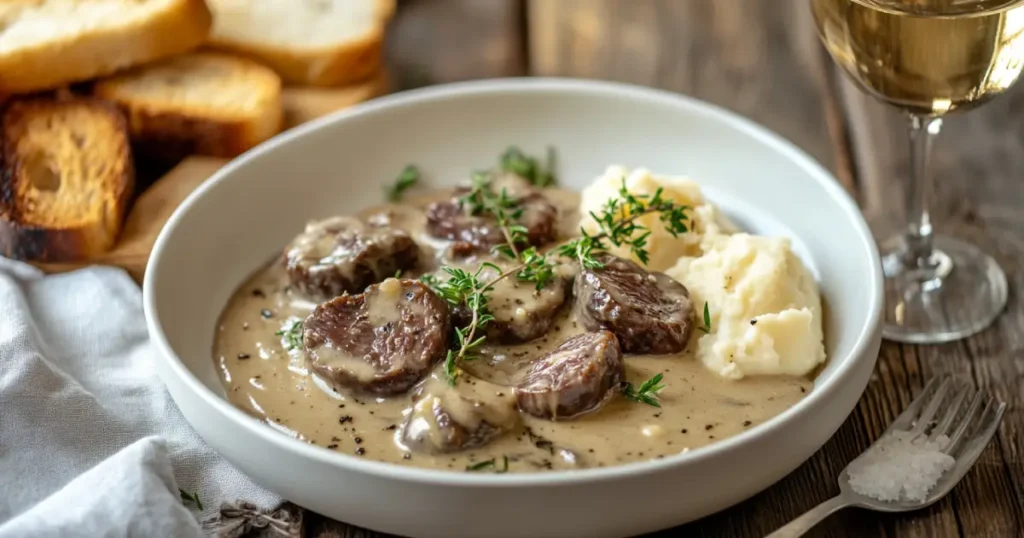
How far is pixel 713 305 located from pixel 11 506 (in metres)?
2.16

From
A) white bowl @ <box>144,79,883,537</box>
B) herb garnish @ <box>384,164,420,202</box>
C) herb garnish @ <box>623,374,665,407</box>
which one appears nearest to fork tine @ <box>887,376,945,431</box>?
white bowl @ <box>144,79,883,537</box>

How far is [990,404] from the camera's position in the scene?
3465 millimetres

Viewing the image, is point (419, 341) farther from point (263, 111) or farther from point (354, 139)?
point (263, 111)

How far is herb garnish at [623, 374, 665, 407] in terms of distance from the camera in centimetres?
323

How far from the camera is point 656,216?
391cm

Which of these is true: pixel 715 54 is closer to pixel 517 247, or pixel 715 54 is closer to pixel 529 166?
pixel 529 166

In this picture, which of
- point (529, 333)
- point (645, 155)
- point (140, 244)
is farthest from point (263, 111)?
point (529, 333)

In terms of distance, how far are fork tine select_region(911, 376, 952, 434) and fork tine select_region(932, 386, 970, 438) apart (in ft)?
0.10

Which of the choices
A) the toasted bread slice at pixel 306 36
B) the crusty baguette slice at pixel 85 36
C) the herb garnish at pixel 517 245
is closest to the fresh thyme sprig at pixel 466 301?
the herb garnish at pixel 517 245

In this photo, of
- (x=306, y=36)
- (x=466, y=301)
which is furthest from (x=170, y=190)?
(x=466, y=301)

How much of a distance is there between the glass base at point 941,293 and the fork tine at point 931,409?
0.48m

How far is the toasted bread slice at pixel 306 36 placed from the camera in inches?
208

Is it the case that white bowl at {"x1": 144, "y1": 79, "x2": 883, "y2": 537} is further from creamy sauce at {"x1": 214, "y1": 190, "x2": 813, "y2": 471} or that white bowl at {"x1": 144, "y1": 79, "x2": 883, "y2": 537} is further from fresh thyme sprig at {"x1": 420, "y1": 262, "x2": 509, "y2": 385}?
fresh thyme sprig at {"x1": 420, "y1": 262, "x2": 509, "y2": 385}

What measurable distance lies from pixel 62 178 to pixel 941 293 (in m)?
3.49
